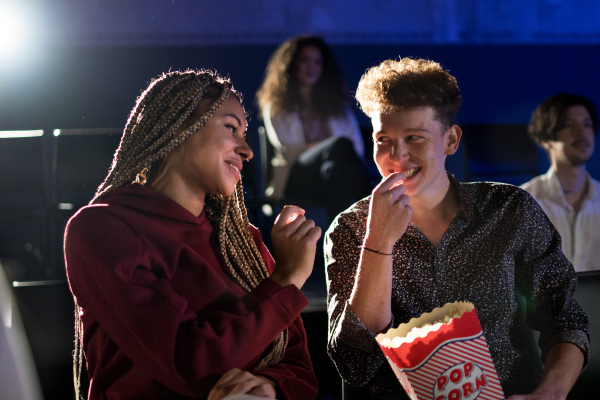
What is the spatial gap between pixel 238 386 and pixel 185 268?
0.22 m

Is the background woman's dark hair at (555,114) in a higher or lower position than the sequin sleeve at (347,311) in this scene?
higher

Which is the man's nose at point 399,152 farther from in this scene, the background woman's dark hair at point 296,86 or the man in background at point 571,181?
the background woman's dark hair at point 296,86

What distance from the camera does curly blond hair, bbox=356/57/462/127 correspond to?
1.08 meters

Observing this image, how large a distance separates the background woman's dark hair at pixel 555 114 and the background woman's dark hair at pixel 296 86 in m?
0.92

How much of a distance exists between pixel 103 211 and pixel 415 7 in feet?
10.5

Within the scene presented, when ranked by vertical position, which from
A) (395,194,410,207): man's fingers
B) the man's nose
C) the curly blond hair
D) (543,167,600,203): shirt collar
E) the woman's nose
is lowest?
(543,167,600,203): shirt collar

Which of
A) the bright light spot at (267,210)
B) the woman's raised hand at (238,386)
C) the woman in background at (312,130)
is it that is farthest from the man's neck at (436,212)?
the bright light spot at (267,210)

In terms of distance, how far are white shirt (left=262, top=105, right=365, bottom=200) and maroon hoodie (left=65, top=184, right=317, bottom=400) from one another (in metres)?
1.56

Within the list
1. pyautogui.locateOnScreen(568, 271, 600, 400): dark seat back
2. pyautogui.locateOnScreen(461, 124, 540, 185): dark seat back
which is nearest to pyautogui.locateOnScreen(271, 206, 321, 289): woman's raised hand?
pyautogui.locateOnScreen(568, 271, 600, 400): dark seat back

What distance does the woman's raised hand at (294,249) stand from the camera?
2.91 feet

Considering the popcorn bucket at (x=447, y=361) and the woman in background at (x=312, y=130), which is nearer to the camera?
the popcorn bucket at (x=447, y=361)

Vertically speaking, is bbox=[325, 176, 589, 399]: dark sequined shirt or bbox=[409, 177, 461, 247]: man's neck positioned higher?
bbox=[409, 177, 461, 247]: man's neck

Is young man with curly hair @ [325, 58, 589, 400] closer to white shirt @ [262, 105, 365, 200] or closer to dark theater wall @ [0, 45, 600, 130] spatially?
dark theater wall @ [0, 45, 600, 130]

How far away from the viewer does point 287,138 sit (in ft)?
8.53
